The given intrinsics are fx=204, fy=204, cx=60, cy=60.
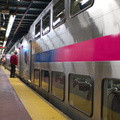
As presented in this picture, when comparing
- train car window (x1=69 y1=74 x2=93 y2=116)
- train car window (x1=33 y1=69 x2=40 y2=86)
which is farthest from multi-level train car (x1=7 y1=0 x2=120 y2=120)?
train car window (x1=33 y1=69 x2=40 y2=86)

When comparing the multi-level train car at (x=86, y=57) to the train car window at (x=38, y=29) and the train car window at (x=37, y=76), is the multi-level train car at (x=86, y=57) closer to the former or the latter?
the train car window at (x=38, y=29)

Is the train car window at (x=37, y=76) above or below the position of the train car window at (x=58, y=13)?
below

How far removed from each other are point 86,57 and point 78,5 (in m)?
0.97

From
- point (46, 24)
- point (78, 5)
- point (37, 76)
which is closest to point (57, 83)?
point (46, 24)

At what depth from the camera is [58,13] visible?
4.58 m

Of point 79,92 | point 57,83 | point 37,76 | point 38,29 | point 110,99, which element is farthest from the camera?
point 37,76

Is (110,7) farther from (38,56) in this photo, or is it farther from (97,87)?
(38,56)

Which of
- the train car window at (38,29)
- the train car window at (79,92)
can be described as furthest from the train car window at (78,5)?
the train car window at (38,29)

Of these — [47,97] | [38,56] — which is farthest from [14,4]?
[47,97]

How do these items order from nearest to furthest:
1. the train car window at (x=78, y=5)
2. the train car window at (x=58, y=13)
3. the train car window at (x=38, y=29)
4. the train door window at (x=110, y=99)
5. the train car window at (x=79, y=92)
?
the train door window at (x=110, y=99)
the train car window at (x=78, y=5)
the train car window at (x=79, y=92)
the train car window at (x=58, y=13)
the train car window at (x=38, y=29)

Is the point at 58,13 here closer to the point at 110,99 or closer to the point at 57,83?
the point at 57,83

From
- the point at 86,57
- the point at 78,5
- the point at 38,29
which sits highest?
the point at 38,29

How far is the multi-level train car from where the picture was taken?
8.07 feet

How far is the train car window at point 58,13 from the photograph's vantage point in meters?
4.22
